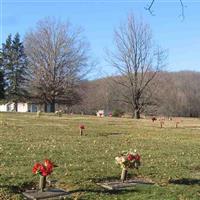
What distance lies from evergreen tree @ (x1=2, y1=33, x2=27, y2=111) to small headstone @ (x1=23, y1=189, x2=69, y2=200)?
63.3 m

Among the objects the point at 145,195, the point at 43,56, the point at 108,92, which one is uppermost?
the point at 43,56

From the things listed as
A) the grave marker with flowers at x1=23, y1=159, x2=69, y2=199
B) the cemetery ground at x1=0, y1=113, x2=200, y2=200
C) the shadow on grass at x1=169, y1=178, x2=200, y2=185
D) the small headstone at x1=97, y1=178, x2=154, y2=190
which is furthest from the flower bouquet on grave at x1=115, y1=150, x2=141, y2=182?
the grave marker with flowers at x1=23, y1=159, x2=69, y2=199

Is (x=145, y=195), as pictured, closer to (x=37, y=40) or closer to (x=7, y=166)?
(x=7, y=166)

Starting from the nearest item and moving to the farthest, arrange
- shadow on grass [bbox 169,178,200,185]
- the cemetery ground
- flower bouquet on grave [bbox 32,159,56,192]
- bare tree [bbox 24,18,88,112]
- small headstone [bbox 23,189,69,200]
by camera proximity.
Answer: small headstone [bbox 23,189,69,200] → flower bouquet on grave [bbox 32,159,56,192] → the cemetery ground → shadow on grass [bbox 169,178,200,185] → bare tree [bbox 24,18,88,112]

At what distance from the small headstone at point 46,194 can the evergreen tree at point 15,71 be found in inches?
2494

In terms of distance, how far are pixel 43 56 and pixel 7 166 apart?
2387 inches

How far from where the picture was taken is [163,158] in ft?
45.8

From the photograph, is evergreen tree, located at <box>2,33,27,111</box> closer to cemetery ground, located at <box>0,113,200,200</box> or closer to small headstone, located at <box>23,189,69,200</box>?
cemetery ground, located at <box>0,113,200,200</box>

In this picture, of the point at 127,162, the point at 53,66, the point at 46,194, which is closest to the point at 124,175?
the point at 127,162

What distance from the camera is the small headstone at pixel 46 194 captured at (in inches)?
324

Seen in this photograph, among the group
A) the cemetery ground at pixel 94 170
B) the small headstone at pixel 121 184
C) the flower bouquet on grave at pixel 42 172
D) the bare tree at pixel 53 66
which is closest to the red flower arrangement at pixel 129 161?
the small headstone at pixel 121 184

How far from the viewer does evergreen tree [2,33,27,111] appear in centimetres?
7144

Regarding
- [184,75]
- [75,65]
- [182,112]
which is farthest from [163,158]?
[184,75]

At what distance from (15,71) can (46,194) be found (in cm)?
6418
